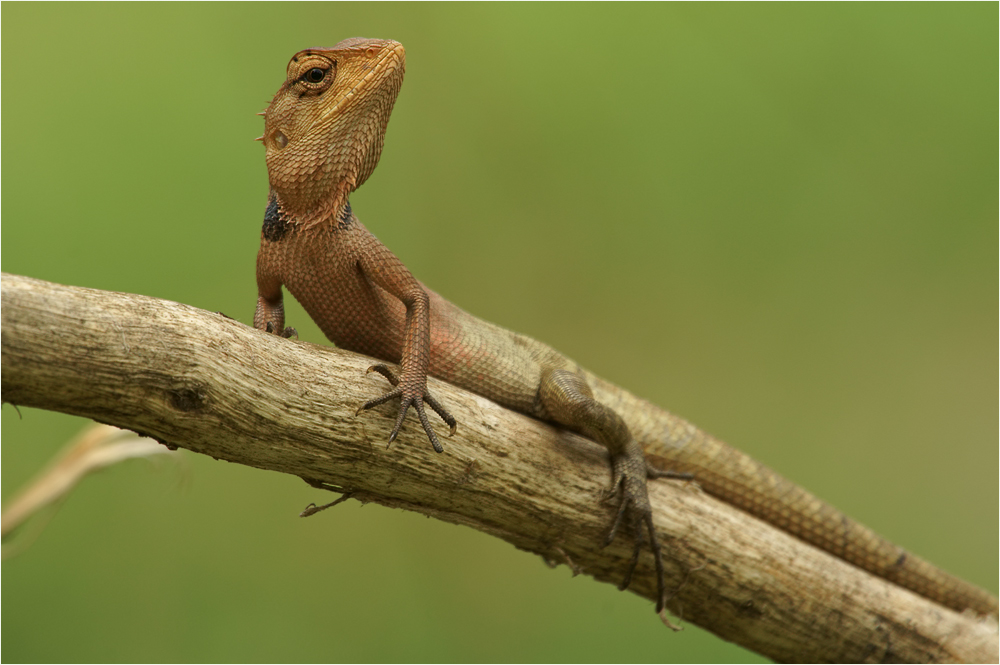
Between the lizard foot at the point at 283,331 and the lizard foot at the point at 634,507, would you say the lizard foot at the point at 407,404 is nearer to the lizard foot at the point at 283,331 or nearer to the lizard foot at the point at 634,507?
the lizard foot at the point at 283,331

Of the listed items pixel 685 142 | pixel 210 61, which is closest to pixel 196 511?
pixel 210 61

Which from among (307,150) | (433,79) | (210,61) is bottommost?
(307,150)

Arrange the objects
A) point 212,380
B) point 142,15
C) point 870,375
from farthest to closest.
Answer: point 870,375
point 142,15
point 212,380

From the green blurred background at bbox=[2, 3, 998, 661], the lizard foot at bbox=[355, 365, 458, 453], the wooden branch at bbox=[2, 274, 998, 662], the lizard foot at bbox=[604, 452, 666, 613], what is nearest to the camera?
the wooden branch at bbox=[2, 274, 998, 662]

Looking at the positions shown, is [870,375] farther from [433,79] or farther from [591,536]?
[433,79]

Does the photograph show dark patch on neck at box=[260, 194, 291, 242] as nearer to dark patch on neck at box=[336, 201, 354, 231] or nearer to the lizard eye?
dark patch on neck at box=[336, 201, 354, 231]

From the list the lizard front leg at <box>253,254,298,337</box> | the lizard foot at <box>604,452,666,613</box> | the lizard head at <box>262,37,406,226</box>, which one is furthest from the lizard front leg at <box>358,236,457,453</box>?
the lizard foot at <box>604,452,666,613</box>

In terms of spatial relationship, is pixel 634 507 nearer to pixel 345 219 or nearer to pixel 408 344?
pixel 408 344

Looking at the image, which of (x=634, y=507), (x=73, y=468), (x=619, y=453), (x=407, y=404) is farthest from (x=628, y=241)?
(x=73, y=468)
